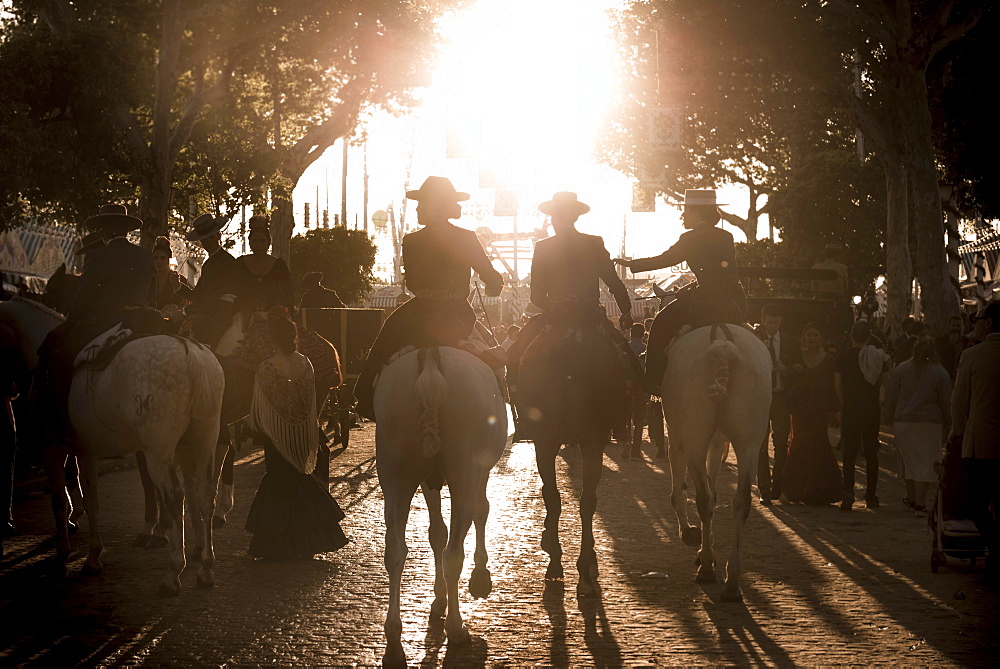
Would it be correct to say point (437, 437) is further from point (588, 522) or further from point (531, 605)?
point (588, 522)

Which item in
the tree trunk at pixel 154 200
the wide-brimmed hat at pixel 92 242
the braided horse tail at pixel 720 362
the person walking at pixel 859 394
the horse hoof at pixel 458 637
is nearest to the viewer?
the horse hoof at pixel 458 637

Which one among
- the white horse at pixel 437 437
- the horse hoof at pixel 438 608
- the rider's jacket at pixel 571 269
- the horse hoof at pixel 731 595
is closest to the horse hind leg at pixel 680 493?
the rider's jacket at pixel 571 269

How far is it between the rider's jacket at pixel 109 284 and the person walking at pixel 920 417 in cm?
809

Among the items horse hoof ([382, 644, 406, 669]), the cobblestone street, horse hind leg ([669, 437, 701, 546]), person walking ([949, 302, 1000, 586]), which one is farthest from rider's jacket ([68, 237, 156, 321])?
person walking ([949, 302, 1000, 586])

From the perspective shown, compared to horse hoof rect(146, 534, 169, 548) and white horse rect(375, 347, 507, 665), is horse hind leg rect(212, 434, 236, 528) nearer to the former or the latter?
horse hoof rect(146, 534, 169, 548)

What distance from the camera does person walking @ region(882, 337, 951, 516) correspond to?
14992 mm

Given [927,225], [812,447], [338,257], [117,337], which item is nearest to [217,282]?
[117,337]

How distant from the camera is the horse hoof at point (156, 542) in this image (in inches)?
460

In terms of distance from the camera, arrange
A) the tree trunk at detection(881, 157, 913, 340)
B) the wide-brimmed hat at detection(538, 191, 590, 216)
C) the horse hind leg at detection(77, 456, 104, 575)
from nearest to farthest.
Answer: the horse hind leg at detection(77, 456, 104, 575), the wide-brimmed hat at detection(538, 191, 590, 216), the tree trunk at detection(881, 157, 913, 340)

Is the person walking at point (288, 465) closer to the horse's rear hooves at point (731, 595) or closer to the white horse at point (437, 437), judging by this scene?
the white horse at point (437, 437)

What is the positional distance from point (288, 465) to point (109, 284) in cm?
198

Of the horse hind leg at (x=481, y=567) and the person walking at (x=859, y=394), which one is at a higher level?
the person walking at (x=859, y=394)

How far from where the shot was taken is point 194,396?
9938 millimetres

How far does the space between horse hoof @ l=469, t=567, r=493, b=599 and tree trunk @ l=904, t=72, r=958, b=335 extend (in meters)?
19.3
